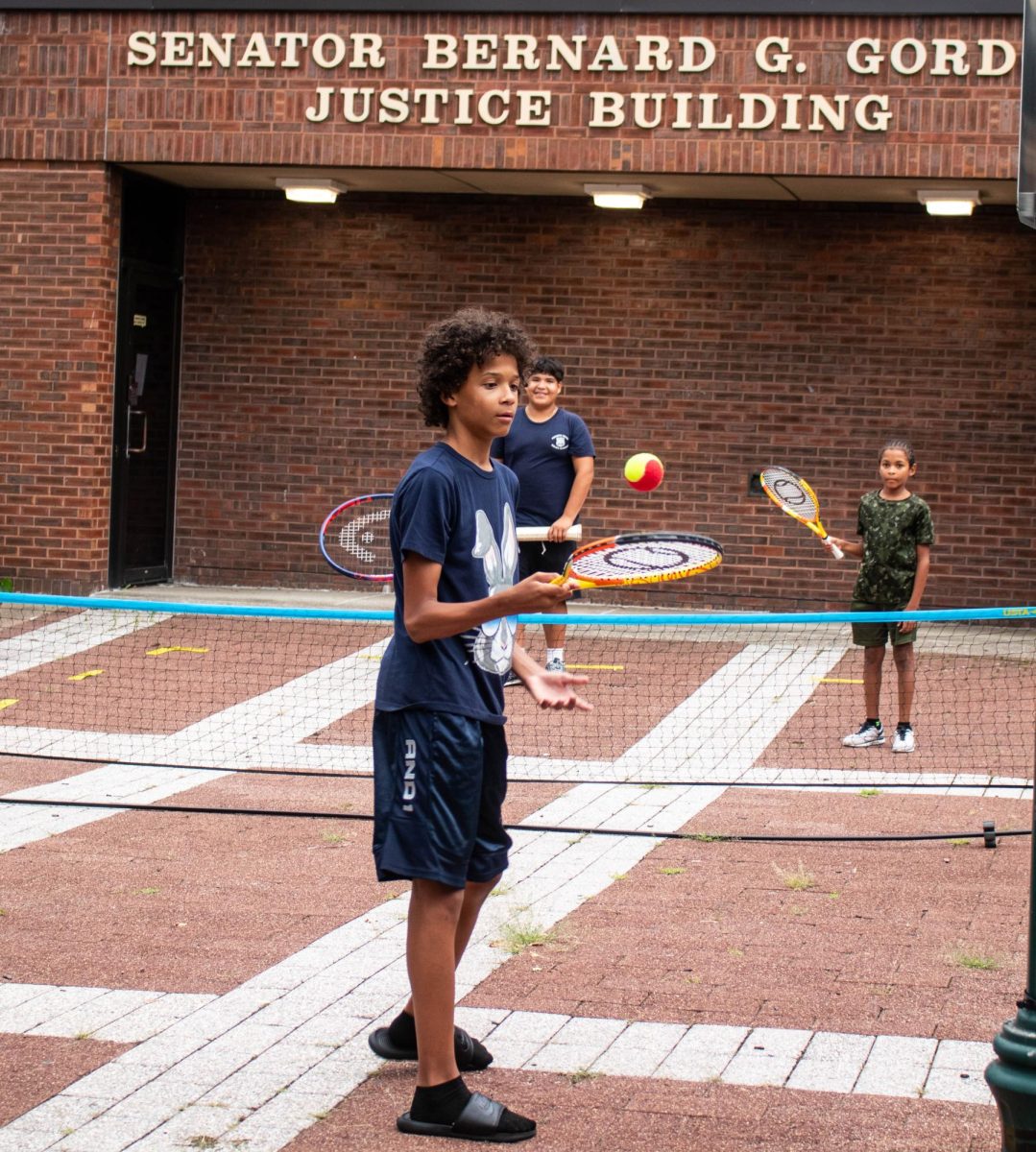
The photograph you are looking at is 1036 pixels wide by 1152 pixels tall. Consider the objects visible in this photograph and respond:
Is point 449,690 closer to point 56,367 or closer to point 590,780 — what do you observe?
point 590,780

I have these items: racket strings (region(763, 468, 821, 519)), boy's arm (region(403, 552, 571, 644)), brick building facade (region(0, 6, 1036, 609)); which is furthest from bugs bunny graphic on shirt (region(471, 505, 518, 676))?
brick building facade (region(0, 6, 1036, 609))

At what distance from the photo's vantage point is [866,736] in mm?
9773

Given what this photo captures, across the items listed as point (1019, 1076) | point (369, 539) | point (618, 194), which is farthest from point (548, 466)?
point (1019, 1076)

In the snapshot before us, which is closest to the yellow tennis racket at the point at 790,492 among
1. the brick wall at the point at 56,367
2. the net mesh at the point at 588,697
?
the net mesh at the point at 588,697

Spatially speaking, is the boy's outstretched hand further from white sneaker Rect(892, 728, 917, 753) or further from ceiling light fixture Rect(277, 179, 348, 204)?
ceiling light fixture Rect(277, 179, 348, 204)

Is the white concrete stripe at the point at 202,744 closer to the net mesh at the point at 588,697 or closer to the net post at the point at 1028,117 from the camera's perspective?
the net mesh at the point at 588,697

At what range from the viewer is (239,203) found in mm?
16156

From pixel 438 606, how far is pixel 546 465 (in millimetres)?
7014

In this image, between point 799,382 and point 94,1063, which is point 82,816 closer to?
point 94,1063

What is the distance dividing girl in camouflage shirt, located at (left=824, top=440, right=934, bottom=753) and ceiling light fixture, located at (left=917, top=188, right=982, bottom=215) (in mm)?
5284

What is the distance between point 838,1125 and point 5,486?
1213 centimetres

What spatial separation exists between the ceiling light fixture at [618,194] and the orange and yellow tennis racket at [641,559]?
A: 9648 mm

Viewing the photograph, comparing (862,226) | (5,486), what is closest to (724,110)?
(862,226)

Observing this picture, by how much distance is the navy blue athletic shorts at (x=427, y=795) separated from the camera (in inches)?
167
